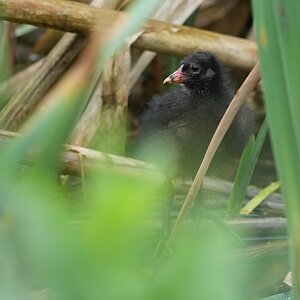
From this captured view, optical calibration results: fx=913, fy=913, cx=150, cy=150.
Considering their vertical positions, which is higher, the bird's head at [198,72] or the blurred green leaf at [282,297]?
the bird's head at [198,72]

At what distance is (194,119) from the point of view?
9.80 feet

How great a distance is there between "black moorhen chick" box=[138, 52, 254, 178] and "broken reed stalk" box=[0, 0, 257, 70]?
17cm

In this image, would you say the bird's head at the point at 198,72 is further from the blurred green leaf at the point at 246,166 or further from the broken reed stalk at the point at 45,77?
the broken reed stalk at the point at 45,77

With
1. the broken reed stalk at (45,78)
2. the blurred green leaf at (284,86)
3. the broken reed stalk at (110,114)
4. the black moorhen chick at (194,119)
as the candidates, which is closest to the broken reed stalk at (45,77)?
the broken reed stalk at (45,78)

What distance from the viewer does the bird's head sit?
10.2 feet

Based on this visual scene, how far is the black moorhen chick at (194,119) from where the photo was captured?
9.73 ft

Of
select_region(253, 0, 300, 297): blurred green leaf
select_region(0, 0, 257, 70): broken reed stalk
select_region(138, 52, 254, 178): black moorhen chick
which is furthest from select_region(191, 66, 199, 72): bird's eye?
select_region(253, 0, 300, 297): blurred green leaf

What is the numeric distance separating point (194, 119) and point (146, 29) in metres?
0.45

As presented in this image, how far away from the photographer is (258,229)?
3.09 m

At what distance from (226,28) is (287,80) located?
124 inches

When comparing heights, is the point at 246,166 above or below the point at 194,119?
below

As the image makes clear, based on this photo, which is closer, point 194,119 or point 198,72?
point 194,119

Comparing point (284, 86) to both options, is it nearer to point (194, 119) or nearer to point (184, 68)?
point (194, 119)

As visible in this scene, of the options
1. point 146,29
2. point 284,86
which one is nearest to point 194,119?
point 146,29
